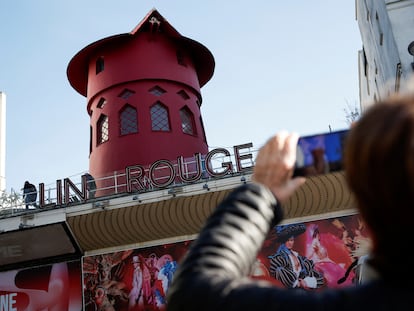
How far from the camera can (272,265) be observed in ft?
34.1

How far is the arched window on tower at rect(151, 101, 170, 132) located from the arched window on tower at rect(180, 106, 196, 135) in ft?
1.57

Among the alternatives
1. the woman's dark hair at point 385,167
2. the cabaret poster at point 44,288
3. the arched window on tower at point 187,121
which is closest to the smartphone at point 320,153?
the woman's dark hair at point 385,167

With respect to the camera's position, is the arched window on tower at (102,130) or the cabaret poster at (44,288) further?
the arched window on tower at (102,130)

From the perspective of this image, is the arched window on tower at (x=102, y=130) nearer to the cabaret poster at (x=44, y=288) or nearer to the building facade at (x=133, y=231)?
the building facade at (x=133, y=231)

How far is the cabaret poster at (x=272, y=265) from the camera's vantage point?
10180 mm

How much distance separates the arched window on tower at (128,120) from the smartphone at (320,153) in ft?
42.2

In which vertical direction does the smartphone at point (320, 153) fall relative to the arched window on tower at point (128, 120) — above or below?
below

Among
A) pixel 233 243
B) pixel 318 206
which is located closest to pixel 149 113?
pixel 318 206

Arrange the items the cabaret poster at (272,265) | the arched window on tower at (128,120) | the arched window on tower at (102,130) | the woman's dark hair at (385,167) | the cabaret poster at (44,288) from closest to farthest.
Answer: the woman's dark hair at (385,167) < the cabaret poster at (272,265) < the cabaret poster at (44,288) < the arched window on tower at (128,120) < the arched window on tower at (102,130)

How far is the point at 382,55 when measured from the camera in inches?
450

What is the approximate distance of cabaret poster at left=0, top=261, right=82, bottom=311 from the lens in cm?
1119

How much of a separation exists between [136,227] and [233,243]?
34.0 ft

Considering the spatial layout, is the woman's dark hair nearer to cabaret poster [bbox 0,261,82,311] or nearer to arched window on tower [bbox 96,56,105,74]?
cabaret poster [bbox 0,261,82,311]

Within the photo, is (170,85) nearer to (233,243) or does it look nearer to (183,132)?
(183,132)
